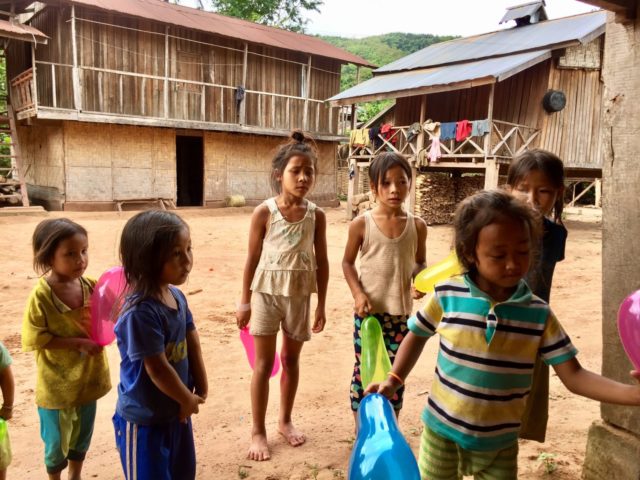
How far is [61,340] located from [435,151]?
11132 mm

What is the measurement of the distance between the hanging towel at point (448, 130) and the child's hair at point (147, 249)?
11.0 metres

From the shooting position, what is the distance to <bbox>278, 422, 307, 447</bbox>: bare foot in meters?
2.54

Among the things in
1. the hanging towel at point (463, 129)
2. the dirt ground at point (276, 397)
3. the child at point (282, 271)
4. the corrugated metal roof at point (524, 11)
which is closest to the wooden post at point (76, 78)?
the dirt ground at point (276, 397)

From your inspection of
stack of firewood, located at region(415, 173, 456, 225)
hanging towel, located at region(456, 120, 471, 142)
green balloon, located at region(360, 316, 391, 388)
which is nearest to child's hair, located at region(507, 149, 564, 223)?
green balloon, located at region(360, 316, 391, 388)

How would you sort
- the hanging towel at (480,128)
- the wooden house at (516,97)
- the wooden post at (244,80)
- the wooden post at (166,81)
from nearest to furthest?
the hanging towel at (480,128) → the wooden house at (516,97) → the wooden post at (166,81) → the wooden post at (244,80)

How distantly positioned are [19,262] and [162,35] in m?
8.46

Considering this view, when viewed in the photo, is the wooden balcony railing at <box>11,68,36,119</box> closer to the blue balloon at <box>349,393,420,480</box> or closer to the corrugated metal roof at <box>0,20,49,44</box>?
the corrugated metal roof at <box>0,20,49,44</box>

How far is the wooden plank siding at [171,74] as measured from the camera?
12055 millimetres

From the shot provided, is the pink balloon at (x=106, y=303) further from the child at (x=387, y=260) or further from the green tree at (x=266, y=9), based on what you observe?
the green tree at (x=266, y=9)

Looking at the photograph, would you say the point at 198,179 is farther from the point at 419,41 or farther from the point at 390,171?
the point at 419,41

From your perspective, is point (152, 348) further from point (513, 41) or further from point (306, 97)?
point (306, 97)

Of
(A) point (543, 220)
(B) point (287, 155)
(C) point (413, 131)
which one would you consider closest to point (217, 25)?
(C) point (413, 131)

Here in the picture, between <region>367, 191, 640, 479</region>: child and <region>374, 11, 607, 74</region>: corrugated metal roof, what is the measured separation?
1138 centimetres

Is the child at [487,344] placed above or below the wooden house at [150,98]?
below
